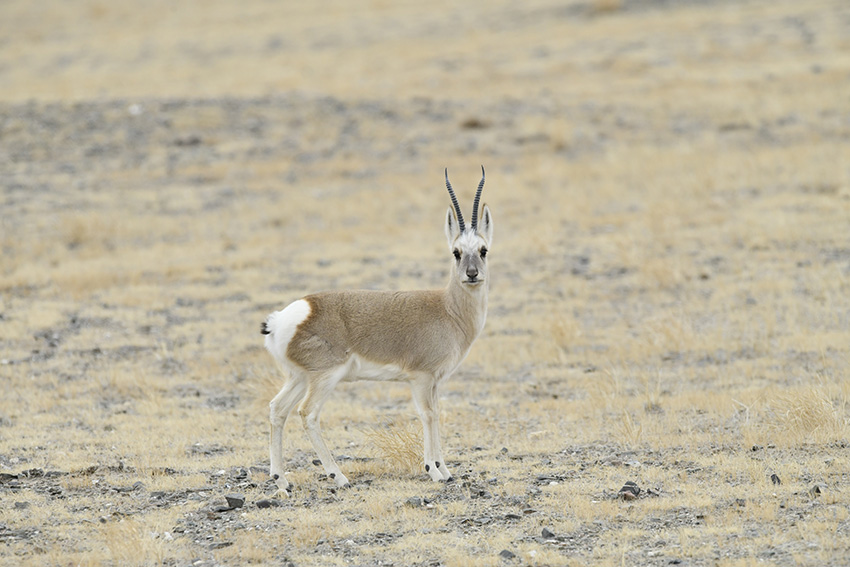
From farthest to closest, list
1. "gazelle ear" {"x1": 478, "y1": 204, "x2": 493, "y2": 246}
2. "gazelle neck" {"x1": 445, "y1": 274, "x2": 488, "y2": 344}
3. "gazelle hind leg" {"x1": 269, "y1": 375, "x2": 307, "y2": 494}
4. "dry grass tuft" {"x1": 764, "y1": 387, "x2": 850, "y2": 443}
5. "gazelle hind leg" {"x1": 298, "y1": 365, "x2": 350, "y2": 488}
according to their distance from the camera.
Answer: "gazelle ear" {"x1": 478, "y1": 204, "x2": 493, "y2": 246}
"dry grass tuft" {"x1": 764, "y1": 387, "x2": 850, "y2": 443}
"gazelle neck" {"x1": 445, "y1": 274, "x2": 488, "y2": 344}
"gazelle hind leg" {"x1": 269, "y1": 375, "x2": 307, "y2": 494}
"gazelle hind leg" {"x1": 298, "y1": 365, "x2": 350, "y2": 488}

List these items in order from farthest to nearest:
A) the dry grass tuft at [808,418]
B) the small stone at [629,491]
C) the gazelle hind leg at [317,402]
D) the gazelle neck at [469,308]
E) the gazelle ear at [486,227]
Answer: the gazelle ear at [486,227] < the dry grass tuft at [808,418] < the gazelle neck at [469,308] < the gazelle hind leg at [317,402] < the small stone at [629,491]

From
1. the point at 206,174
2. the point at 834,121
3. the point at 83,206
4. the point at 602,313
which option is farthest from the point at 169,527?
the point at 834,121

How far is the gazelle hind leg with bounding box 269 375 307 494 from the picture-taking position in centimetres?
884

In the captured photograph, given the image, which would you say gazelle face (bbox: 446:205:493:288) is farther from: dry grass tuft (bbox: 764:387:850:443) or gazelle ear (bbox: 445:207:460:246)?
dry grass tuft (bbox: 764:387:850:443)

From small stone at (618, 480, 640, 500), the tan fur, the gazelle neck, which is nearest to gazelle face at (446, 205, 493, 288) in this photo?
the gazelle neck

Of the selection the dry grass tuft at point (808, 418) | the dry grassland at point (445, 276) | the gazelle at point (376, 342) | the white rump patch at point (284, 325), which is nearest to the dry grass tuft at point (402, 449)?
the dry grassland at point (445, 276)

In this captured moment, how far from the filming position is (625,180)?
22.8m

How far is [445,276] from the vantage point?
17.8 metres

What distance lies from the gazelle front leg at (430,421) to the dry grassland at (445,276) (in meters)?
0.19

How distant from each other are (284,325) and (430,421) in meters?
1.57

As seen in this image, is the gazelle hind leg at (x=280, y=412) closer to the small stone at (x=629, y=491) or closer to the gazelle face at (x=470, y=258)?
the gazelle face at (x=470, y=258)

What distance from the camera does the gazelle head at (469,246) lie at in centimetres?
892

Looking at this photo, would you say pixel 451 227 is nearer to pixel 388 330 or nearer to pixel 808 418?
pixel 388 330

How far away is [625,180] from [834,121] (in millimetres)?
6566
